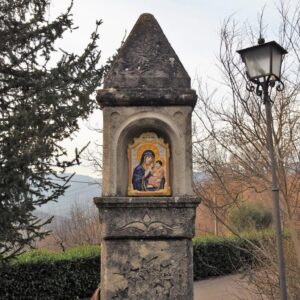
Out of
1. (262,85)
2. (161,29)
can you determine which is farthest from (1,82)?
(262,85)

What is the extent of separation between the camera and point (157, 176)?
15.5ft

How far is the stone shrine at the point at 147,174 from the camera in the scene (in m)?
4.50

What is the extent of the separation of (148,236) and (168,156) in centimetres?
86

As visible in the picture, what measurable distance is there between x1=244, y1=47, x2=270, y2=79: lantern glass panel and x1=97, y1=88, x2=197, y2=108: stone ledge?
0.94 meters

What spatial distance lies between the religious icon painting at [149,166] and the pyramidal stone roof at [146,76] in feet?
1.37

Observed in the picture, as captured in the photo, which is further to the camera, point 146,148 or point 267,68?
point 267,68

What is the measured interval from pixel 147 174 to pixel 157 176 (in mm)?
107

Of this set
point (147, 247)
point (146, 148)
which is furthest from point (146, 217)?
point (146, 148)

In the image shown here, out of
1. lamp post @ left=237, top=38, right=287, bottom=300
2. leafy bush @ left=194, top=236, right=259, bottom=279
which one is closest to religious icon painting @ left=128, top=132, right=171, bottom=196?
lamp post @ left=237, top=38, right=287, bottom=300

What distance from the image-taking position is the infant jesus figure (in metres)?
4.71

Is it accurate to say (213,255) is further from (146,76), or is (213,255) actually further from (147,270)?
(146,76)

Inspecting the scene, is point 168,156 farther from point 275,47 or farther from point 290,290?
point 290,290

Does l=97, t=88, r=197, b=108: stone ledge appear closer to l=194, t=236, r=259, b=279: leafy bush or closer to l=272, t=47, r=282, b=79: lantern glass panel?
l=272, t=47, r=282, b=79: lantern glass panel

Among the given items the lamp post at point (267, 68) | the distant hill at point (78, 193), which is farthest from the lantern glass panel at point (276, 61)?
the distant hill at point (78, 193)
